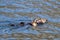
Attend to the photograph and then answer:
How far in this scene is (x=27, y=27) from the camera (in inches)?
389

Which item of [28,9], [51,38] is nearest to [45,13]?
[28,9]

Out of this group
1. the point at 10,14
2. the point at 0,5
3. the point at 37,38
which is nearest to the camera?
the point at 37,38

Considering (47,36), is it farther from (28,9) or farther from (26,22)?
(28,9)

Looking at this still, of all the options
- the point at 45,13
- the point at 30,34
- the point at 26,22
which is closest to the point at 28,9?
the point at 45,13

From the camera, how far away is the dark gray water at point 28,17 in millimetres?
9344

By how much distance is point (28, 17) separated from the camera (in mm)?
10953

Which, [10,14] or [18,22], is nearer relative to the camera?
[18,22]

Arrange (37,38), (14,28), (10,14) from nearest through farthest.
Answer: (37,38) → (14,28) → (10,14)

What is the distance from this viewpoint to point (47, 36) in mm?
9281

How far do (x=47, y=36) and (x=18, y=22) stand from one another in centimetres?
144

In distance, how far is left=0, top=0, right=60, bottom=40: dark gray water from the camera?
9344 mm

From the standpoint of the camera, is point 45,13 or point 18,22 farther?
point 45,13

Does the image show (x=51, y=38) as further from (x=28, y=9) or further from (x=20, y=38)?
(x=28, y=9)

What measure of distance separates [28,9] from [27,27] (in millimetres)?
2025
